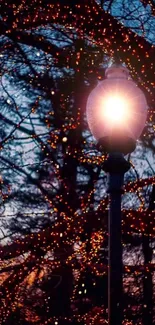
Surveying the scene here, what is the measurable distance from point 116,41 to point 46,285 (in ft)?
22.0

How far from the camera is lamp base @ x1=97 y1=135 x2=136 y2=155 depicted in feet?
11.6

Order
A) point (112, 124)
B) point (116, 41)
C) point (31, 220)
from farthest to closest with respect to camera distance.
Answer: point (31, 220)
point (116, 41)
point (112, 124)

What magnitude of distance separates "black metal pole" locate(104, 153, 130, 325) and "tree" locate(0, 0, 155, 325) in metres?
3.20

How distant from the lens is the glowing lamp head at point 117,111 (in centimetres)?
354

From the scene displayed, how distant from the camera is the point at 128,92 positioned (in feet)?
11.8

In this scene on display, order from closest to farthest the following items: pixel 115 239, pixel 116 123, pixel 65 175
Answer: pixel 115 239 < pixel 116 123 < pixel 65 175

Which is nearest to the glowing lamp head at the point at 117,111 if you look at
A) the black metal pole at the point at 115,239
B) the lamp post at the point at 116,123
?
the lamp post at the point at 116,123

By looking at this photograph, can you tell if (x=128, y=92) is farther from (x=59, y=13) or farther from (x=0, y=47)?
(x=0, y=47)

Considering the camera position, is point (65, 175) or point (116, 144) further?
point (65, 175)

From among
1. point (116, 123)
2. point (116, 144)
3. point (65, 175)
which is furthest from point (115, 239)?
point (65, 175)

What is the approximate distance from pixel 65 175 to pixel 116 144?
354 inches

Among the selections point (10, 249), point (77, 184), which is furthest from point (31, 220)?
point (10, 249)

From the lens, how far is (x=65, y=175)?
41.0 ft

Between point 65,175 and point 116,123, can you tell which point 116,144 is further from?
point 65,175
